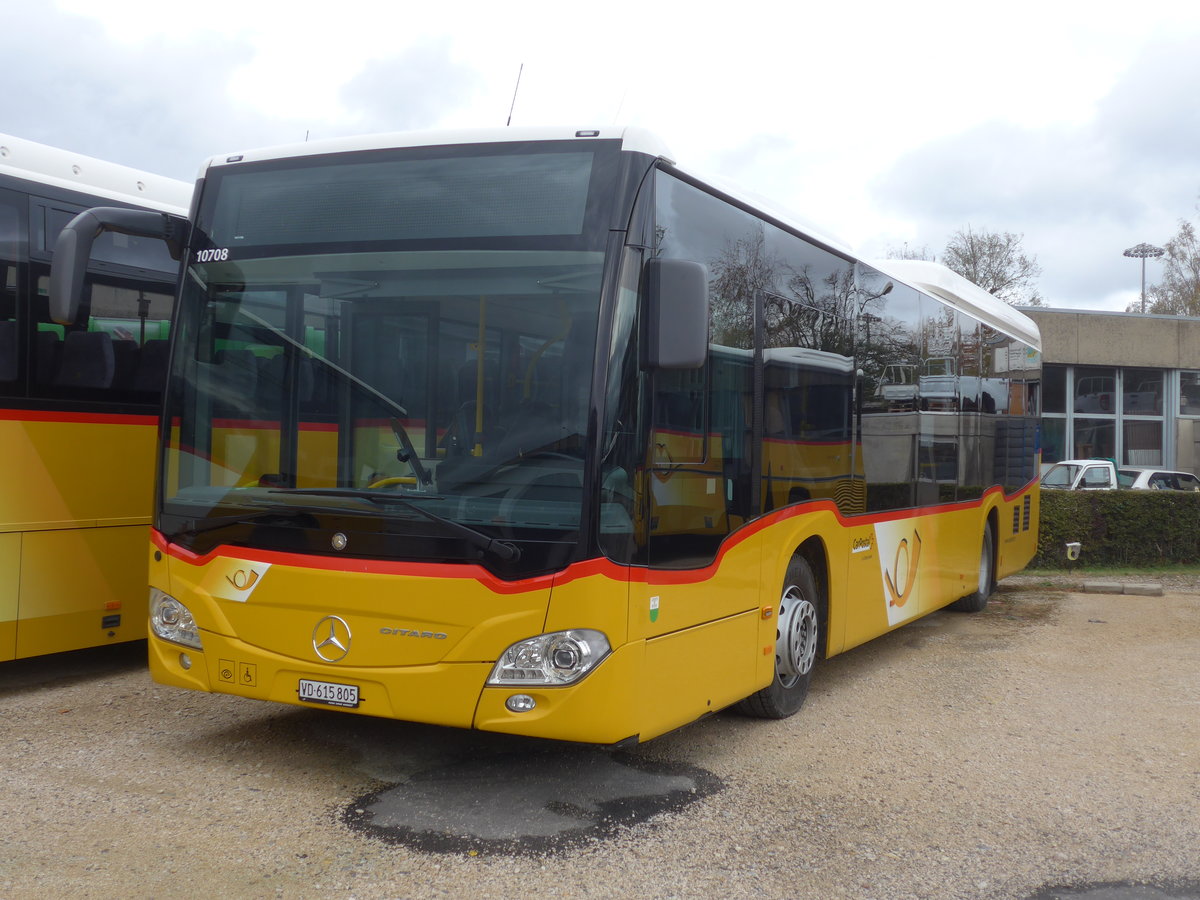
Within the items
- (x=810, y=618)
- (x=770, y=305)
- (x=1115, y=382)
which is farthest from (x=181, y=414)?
(x=1115, y=382)

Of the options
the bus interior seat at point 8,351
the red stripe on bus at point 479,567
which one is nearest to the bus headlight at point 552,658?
the red stripe on bus at point 479,567

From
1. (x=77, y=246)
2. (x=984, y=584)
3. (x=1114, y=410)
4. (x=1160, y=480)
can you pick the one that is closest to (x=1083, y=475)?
(x=1160, y=480)

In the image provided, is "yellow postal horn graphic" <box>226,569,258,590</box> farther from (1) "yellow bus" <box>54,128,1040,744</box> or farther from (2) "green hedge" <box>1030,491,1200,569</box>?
(2) "green hedge" <box>1030,491,1200,569</box>

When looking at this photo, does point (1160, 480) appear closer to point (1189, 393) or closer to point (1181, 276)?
point (1189, 393)

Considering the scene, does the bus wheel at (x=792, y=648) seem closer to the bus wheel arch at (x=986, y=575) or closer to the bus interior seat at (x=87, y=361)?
the bus interior seat at (x=87, y=361)

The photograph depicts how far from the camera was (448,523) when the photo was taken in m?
4.95

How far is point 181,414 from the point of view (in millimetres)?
5711

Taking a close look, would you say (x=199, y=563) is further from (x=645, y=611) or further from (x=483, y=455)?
(x=645, y=611)

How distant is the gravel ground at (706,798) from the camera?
4.41m

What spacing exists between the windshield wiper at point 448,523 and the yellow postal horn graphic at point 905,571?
13.9 feet

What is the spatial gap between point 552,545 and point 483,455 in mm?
496

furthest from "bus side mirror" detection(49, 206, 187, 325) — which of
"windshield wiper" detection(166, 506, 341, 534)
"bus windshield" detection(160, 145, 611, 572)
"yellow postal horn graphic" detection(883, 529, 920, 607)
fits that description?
"yellow postal horn graphic" detection(883, 529, 920, 607)

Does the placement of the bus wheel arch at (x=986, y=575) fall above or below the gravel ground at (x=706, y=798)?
above

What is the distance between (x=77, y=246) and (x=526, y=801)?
329 cm
